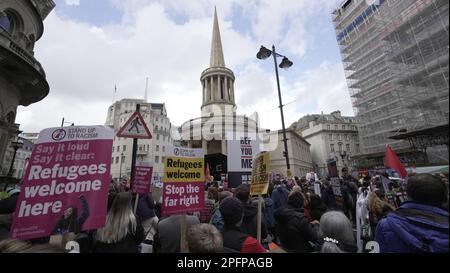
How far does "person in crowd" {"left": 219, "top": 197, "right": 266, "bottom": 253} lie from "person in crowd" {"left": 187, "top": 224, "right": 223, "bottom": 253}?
13.9 inches

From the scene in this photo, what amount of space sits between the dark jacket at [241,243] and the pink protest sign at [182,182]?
0.88 m

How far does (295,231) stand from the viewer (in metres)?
3.22

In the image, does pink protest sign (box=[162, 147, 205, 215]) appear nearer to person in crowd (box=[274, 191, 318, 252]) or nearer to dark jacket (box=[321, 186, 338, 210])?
person in crowd (box=[274, 191, 318, 252])

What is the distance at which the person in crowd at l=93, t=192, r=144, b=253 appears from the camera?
2.63m

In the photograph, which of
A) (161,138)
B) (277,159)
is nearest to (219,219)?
(277,159)

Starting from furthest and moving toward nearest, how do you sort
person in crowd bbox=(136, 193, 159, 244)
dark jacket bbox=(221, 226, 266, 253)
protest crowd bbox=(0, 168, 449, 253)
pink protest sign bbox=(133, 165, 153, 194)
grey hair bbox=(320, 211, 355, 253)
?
pink protest sign bbox=(133, 165, 153, 194) → person in crowd bbox=(136, 193, 159, 244) → grey hair bbox=(320, 211, 355, 253) → dark jacket bbox=(221, 226, 266, 253) → protest crowd bbox=(0, 168, 449, 253)

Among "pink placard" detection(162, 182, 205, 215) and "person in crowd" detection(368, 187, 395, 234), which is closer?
"pink placard" detection(162, 182, 205, 215)

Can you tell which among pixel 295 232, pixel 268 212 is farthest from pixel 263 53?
pixel 295 232

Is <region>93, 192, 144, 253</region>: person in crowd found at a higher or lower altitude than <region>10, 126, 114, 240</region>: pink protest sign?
lower

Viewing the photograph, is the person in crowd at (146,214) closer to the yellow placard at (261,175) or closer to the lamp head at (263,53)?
the yellow placard at (261,175)

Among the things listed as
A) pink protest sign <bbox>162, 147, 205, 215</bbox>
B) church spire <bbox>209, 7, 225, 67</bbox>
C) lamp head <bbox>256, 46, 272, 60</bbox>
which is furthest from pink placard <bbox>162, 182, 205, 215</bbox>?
church spire <bbox>209, 7, 225, 67</bbox>

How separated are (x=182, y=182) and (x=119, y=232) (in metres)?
1.06

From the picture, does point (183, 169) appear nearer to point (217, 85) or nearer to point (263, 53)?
point (263, 53)
